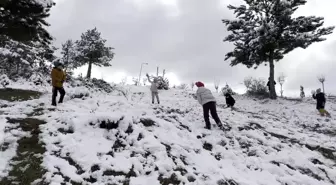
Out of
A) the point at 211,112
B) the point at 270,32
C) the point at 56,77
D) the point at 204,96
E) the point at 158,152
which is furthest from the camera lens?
the point at 270,32

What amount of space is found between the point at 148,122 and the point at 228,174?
3.24 metres

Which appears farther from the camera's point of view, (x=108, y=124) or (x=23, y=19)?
(x=23, y=19)

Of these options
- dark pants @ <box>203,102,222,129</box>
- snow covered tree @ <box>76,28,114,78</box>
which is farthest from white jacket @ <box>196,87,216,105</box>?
snow covered tree @ <box>76,28,114,78</box>

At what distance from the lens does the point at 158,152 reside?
696 centimetres

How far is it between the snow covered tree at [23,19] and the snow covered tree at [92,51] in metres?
17.7

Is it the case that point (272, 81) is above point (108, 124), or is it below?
above

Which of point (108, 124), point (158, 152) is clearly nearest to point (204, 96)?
point (158, 152)

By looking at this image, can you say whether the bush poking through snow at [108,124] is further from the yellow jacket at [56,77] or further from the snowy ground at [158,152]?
the yellow jacket at [56,77]

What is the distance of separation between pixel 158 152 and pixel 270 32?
16520 mm

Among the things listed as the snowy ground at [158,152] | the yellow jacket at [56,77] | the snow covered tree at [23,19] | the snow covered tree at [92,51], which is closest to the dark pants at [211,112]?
the snowy ground at [158,152]

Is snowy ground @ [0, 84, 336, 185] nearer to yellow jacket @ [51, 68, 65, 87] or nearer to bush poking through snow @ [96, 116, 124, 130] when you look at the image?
bush poking through snow @ [96, 116, 124, 130]

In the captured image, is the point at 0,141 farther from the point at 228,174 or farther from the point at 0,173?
the point at 228,174

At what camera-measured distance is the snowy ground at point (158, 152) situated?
5.78 metres

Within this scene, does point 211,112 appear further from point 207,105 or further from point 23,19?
point 23,19
